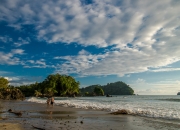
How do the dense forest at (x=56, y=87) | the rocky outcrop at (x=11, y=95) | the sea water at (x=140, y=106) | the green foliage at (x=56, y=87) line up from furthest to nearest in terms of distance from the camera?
the green foliage at (x=56, y=87), the dense forest at (x=56, y=87), the rocky outcrop at (x=11, y=95), the sea water at (x=140, y=106)

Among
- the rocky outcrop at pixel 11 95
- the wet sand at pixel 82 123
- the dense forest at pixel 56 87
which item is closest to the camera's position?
the wet sand at pixel 82 123

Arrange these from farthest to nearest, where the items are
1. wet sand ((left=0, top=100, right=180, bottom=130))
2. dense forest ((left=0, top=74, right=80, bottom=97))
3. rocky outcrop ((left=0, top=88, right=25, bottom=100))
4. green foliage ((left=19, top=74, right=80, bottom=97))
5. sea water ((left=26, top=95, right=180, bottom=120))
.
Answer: green foliage ((left=19, top=74, right=80, bottom=97)), dense forest ((left=0, top=74, right=80, bottom=97)), rocky outcrop ((left=0, top=88, right=25, bottom=100)), sea water ((left=26, top=95, right=180, bottom=120)), wet sand ((left=0, top=100, right=180, bottom=130))

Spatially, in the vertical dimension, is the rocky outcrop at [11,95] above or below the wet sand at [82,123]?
above

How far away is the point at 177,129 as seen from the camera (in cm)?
890

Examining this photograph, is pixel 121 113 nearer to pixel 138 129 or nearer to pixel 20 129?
pixel 138 129

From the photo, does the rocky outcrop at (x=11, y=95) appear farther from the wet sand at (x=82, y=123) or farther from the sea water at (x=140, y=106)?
the wet sand at (x=82, y=123)

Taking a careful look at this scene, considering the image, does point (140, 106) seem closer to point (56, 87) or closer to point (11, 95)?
point (11, 95)

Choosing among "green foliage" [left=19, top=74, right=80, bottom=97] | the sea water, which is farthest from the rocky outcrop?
"green foliage" [left=19, top=74, right=80, bottom=97]

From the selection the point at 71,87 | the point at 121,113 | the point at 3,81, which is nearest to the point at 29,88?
the point at 71,87

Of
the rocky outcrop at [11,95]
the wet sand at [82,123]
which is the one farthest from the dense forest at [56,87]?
the wet sand at [82,123]

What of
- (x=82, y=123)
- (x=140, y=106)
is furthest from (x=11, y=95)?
(x=82, y=123)

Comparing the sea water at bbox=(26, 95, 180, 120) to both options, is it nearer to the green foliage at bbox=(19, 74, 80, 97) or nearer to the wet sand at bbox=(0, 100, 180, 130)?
the wet sand at bbox=(0, 100, 180, 130)

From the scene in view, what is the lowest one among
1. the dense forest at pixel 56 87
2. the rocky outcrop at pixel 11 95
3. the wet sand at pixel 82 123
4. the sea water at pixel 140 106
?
the sea water at pixel 140 106

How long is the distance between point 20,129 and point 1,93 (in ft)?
197
